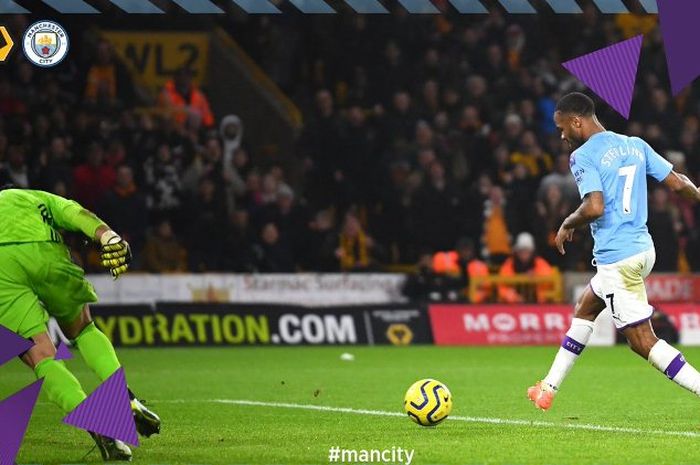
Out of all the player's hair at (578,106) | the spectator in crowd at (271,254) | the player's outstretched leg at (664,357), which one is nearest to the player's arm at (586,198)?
the player's hair at (578,106)

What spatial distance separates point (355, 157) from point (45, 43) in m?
5.02

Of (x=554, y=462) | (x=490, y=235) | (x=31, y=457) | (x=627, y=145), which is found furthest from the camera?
(x=490, y=235)

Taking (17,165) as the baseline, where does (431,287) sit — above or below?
below

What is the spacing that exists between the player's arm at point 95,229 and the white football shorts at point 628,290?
10.4ft

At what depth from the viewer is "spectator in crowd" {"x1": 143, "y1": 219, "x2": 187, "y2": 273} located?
20.0 meters

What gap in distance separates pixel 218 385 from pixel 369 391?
1.59 metres

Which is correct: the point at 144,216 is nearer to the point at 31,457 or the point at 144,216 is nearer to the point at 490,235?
the point at 490,235

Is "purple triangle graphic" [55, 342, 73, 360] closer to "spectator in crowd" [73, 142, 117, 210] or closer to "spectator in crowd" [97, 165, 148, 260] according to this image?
"spectator in crowd" [97, 165, 148, 260]

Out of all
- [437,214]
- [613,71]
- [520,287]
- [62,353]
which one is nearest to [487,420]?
[62,353]

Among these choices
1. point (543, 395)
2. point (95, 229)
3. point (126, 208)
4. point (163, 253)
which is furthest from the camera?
point (163, 253)

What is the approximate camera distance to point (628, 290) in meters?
8.81

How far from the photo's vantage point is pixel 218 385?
43.0ft

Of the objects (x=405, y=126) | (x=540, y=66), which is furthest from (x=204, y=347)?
(x=540, y=66)

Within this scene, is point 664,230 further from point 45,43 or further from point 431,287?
point 45,43
